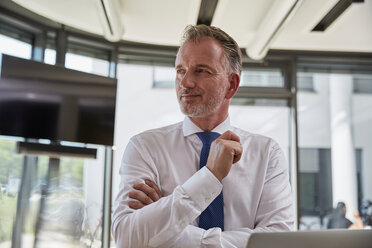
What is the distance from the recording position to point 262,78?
529 cm

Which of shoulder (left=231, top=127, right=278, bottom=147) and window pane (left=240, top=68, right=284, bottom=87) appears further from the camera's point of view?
window pane (left=240, top=68, right=284, bottom=87)

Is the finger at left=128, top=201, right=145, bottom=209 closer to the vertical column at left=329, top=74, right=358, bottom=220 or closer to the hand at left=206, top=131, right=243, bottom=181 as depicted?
the hand at left=206, top=131, right=243, bottom=181

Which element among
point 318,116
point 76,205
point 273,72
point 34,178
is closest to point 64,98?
point 34,178

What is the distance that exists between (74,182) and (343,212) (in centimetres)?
348

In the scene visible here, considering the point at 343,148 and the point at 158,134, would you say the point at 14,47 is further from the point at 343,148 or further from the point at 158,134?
the point at 343,148

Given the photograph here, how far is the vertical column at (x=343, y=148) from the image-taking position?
5077 mm

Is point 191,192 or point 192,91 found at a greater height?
point 192,91

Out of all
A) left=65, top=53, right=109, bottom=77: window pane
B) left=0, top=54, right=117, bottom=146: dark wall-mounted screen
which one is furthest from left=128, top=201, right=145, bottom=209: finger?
left=65, top=53, right=109, bottom=77: window pane

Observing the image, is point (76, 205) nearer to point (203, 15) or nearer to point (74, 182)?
point (74, 182)

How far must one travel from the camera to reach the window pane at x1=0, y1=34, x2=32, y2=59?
369cm

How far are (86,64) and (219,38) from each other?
359 centimetres

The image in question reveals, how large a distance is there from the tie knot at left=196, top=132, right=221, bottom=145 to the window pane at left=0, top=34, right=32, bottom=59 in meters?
2.73

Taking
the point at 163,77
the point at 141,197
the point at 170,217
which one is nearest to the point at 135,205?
the point at 141,197

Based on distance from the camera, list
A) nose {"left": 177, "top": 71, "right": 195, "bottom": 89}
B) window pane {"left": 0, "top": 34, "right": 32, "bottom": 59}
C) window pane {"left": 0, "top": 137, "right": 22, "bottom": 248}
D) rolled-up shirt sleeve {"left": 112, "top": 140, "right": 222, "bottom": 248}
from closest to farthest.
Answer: rolled-up shirt sleeve {"left": 112, "top": 140, "right": 222, "bottom": 248} < nose {"left": 177, "top": 71, "right": 195, "bottom": 89} < window pane {"left": 0, "top": 137, "right": 22, "bottom": 248} < window pane {"left": 0, "top": 34, "right": 32, "bottom": 59}
